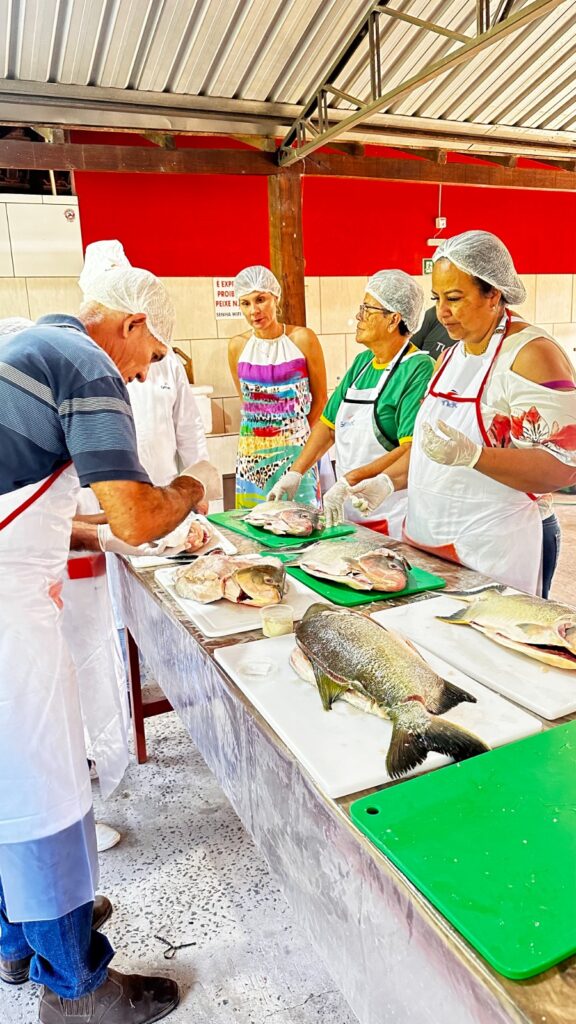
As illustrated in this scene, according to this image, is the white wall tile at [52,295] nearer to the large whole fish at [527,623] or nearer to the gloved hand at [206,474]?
the gloved hand at [206,474]

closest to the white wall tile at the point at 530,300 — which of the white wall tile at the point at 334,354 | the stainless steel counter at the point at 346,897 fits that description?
the white wall tile at the point at 334,354

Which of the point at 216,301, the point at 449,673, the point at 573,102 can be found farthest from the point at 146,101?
the point at 449,673

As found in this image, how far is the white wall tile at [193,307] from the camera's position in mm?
6449

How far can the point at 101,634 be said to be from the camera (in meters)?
2.54

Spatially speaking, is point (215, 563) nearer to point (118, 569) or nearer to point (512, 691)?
point (118, 569)

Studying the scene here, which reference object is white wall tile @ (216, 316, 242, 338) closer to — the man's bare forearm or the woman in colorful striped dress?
the woman in colorful striped dress

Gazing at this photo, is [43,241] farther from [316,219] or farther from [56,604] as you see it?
[56,604]

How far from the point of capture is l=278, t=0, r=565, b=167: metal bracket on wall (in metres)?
3.43

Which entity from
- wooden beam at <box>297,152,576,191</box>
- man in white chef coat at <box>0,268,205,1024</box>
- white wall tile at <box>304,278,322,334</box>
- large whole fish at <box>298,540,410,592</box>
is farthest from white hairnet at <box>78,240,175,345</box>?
white wall tile at <box>304,278,322,334</box>

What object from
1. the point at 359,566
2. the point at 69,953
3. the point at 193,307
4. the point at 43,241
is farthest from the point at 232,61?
the point at 69,953

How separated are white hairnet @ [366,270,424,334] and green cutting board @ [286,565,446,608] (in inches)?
54.8

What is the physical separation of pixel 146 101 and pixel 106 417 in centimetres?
429

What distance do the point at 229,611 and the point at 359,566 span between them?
0.43m

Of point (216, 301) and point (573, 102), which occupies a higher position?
point (573, 102)
